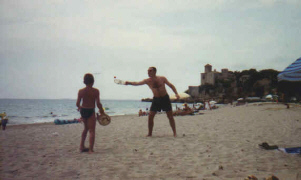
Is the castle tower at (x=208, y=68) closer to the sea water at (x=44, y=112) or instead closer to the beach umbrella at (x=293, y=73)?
the sea water at (x=44, y=112)

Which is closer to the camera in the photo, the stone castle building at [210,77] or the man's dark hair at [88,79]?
the man's dark hair at [88,79]

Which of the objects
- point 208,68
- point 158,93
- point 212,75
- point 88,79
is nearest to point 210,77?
point 212,75

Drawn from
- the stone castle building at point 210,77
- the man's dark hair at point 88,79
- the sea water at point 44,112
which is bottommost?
the sea water at point 44,112

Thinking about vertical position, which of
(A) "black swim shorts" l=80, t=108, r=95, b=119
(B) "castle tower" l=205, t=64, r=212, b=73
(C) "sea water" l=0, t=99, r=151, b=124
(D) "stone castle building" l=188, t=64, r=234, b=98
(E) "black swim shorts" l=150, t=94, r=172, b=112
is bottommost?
(C) "sea water" l=0, t=99, r=151, b=124

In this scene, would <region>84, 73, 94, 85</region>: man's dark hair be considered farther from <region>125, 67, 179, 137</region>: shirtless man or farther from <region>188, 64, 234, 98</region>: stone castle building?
<region>188, 64, 234, 98</region>: stone castle building

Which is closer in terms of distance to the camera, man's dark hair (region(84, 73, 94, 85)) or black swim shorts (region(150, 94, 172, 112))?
man's dark hair (region(84, 73, 94, 85))

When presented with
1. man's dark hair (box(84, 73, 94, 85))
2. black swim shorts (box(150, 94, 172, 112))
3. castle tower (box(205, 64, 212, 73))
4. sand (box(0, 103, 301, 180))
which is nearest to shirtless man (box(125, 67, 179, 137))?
black swim shorts (box(150, 94, 172, 112))

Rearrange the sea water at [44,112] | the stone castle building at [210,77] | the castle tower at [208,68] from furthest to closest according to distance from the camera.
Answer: the castle tower at [208,68]
the stone castle building at [210,77]
the sea water at [44,112]

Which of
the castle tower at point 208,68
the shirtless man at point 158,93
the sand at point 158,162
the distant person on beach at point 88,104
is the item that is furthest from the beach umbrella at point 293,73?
the castle tower at point 208,68

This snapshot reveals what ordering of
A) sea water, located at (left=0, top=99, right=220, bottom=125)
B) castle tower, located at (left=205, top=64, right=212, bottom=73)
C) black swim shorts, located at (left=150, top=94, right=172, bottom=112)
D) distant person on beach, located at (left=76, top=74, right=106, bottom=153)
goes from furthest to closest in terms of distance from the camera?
castle tower, located at (left=205, top=64, right=212, bottom=73) < sea water, located at (left=0, top=99, right=220, bottom=125) < black swim shorts, located at (left=150, top=94, right=172, bottom=112) < distant person on beach, located at (left=76, top=74, right=106, bottom=153)

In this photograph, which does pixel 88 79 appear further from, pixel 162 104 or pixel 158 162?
pixel 162 104

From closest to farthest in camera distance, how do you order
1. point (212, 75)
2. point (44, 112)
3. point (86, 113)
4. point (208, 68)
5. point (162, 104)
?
point (86, 113), point (162, 104), point (44, 112), point (212, 75), point (208, 68)

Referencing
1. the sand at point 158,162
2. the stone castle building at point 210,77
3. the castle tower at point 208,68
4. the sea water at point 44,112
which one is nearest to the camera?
the sand at point 158,162

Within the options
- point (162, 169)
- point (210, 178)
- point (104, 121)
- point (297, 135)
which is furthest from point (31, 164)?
point (297, 135)
